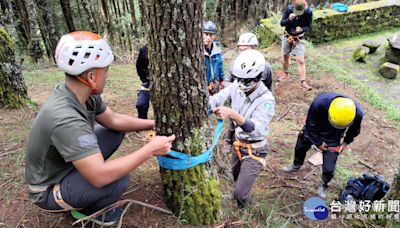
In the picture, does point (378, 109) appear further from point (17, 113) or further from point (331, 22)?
point (17, 113)

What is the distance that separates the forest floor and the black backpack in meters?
0.40

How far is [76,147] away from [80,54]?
679 mm

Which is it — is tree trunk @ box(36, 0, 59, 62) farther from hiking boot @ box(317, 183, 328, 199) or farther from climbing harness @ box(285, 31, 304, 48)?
hiking boot @ box(317, 183, 328, 199)

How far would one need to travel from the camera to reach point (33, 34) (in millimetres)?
13047

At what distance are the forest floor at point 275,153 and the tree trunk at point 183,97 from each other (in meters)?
0.25

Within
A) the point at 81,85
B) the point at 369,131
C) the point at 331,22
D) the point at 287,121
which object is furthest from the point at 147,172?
the point at 331,22

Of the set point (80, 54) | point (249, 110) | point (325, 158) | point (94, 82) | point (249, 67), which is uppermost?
point (80, 54)

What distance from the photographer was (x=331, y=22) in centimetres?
1245

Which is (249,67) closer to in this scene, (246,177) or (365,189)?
(246,177)

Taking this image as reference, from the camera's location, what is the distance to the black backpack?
4512 millimetres

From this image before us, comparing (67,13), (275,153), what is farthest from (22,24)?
(275,153)

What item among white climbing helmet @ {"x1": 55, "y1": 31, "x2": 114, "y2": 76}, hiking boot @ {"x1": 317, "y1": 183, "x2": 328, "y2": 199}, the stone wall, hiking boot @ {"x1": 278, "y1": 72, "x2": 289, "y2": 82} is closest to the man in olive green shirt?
white climbing helmet @ {"x1": 55, "y1": 31, "x2": 114, "y2": 76}

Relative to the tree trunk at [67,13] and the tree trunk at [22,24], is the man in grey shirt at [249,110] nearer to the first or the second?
the tree trunk at [22,24]

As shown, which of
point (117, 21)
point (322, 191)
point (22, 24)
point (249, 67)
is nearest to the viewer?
point (249, 67)
